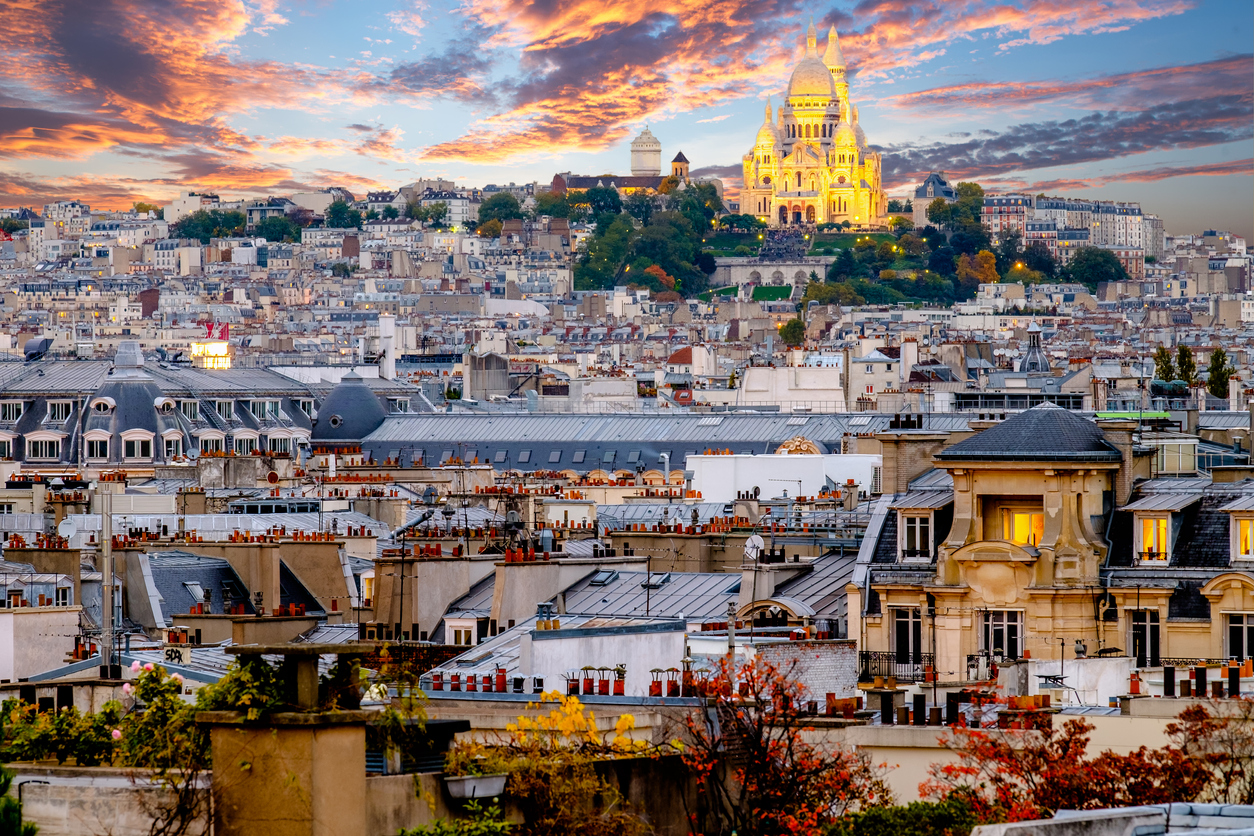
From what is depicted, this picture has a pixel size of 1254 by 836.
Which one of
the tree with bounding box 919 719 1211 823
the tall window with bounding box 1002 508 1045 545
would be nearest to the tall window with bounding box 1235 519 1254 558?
the tall window with bounding box 1002 508 1045 545

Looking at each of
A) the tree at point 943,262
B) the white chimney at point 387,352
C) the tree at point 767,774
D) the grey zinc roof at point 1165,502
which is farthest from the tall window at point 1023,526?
the tree at point 943,262

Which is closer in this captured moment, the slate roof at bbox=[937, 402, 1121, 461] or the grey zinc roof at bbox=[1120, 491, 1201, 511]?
the grey zinc roof at bbox=[1120, 491, 1201, 511]

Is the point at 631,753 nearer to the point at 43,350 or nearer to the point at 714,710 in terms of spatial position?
the point at 714,710

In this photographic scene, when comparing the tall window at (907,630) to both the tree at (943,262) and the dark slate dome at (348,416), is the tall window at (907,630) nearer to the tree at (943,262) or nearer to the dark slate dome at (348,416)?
the dark slate dome at (348,416)

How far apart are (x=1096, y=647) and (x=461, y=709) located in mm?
7925

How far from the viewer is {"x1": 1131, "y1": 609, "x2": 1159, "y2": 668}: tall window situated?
774 inches

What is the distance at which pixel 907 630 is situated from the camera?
67.4 feet

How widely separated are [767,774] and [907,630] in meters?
8.58

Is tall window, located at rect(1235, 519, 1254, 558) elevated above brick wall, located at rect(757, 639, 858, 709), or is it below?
above

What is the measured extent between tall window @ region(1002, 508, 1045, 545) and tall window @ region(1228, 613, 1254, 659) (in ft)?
5.56

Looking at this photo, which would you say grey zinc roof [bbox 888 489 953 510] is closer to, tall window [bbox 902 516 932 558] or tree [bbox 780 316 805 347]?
tall window [bbox 902 516 932 558]

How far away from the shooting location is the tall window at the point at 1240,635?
1922 centimetres

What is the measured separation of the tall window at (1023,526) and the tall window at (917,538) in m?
0.78

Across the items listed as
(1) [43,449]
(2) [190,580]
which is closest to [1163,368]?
(1) [43,449]
